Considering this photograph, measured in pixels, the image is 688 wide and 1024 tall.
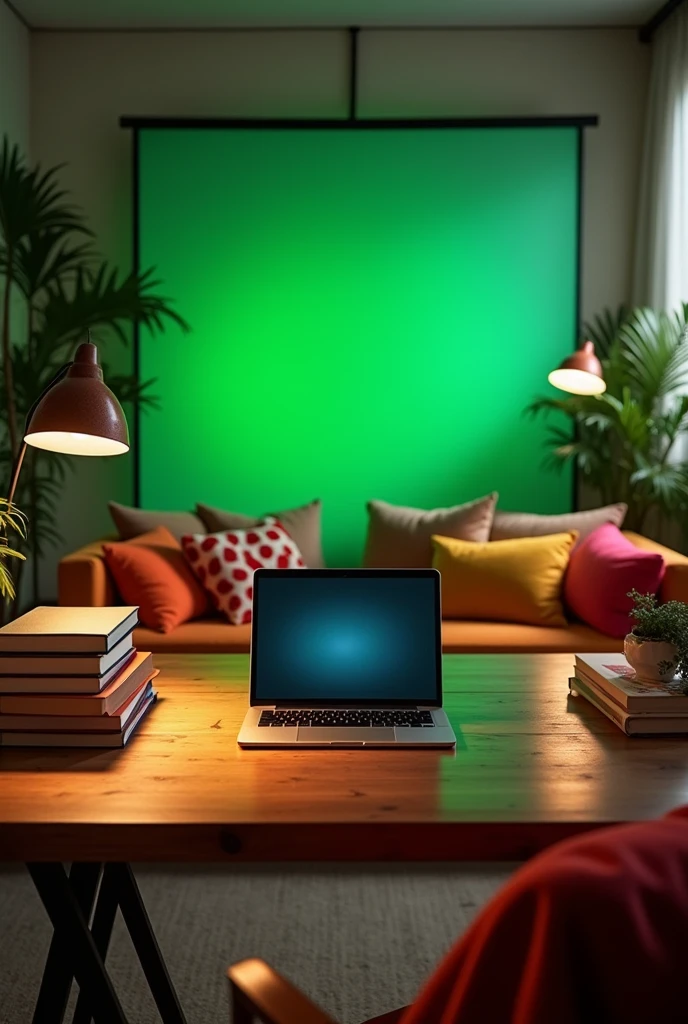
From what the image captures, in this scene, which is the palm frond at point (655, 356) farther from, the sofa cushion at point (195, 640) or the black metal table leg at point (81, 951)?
the black metal table leg at point (81, 951)

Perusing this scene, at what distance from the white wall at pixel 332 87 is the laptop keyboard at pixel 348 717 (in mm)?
3340

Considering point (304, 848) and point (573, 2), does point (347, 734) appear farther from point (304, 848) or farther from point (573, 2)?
point (573, 2)

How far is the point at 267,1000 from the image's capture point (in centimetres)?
95

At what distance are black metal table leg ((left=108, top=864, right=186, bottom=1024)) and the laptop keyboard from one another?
0.37 meters

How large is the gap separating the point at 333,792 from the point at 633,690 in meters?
0.56

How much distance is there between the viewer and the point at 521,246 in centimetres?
445

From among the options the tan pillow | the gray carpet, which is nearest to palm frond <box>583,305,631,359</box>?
the tan pillow

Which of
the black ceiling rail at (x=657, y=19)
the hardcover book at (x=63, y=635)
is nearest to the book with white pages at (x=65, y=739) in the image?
the hardcover book at (x=63, y=635)

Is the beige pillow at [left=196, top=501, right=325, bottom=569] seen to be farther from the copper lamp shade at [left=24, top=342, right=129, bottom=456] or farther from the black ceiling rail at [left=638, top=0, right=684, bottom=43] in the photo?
the black ceiling rail at [left=638, top=0, right=684, bottom=43]

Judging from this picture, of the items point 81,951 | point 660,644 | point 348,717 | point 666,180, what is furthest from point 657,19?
point 81,951

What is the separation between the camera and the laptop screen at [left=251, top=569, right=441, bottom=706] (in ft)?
5.49

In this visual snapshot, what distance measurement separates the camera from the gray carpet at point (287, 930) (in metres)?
2.15

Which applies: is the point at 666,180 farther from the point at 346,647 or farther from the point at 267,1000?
the point at 267,1000

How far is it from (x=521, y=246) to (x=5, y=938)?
11.2 ft
